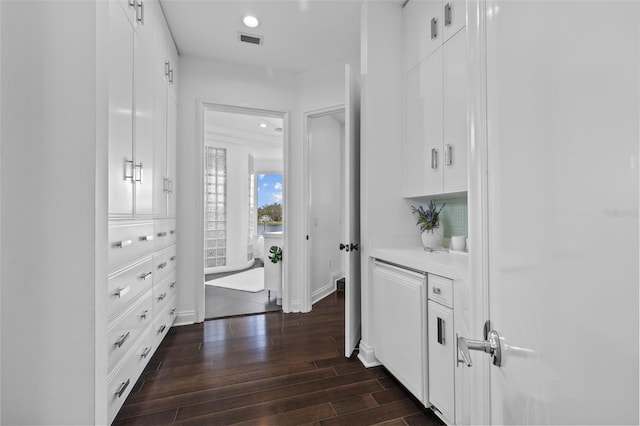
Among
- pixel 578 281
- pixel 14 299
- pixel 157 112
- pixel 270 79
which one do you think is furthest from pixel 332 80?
pixel 578 281

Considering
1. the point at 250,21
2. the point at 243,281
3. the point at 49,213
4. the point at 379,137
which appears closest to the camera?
the point at 49,213

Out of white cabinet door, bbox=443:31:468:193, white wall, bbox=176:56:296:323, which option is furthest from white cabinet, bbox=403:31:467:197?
white wall, bbox=176:56:296:323

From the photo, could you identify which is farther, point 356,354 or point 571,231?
point 356,354

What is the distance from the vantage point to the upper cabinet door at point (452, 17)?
1706mm

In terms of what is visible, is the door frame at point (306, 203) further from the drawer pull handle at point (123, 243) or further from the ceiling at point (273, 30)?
the drawer pull handle at point (123, 243)

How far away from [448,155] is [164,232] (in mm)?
2208

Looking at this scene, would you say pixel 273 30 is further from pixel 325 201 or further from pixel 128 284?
pixel 128 284

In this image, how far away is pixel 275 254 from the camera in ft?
12.0

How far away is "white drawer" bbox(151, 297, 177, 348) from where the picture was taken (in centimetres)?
218

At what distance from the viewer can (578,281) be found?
1.13ft

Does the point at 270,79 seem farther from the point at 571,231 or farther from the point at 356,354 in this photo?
the point at 571,231

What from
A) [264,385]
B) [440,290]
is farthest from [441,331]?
[264,385]

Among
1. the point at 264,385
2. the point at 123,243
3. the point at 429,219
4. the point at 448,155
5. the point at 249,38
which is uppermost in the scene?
the point at 249,38

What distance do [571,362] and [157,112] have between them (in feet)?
8.63
